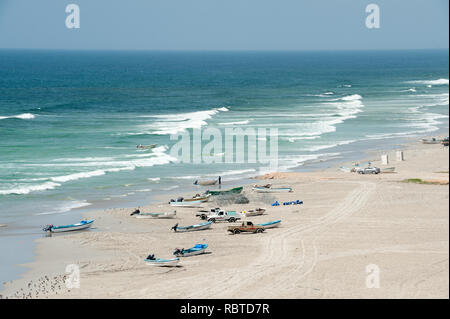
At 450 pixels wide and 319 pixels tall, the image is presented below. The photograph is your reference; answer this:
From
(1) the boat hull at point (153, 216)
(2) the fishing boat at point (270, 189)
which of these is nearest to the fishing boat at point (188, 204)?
(1) the boat hull at point (153, 216)

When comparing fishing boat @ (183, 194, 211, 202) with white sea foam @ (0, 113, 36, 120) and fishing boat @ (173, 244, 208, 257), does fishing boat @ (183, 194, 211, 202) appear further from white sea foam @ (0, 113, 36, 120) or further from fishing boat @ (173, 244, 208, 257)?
white sea foam @ (0, 113, 36, 120)

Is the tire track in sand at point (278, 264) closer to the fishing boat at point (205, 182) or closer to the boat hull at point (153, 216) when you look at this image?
the boat hull at point (153, 216)

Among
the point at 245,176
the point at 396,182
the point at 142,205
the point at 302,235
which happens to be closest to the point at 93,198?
the point at 142,205

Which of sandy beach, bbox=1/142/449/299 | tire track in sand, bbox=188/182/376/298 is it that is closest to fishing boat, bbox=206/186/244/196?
sandy beach, bbox=1/142/449/299

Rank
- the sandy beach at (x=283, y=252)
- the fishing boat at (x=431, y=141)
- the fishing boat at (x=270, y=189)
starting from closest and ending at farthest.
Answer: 1. the sandy beach at (x=283, y=252)
2. the fishing boat at (x=270, y=189)
3. the fishing boat at (x=431, y=141)

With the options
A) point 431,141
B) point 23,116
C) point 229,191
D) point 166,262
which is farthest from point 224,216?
point 23,116
